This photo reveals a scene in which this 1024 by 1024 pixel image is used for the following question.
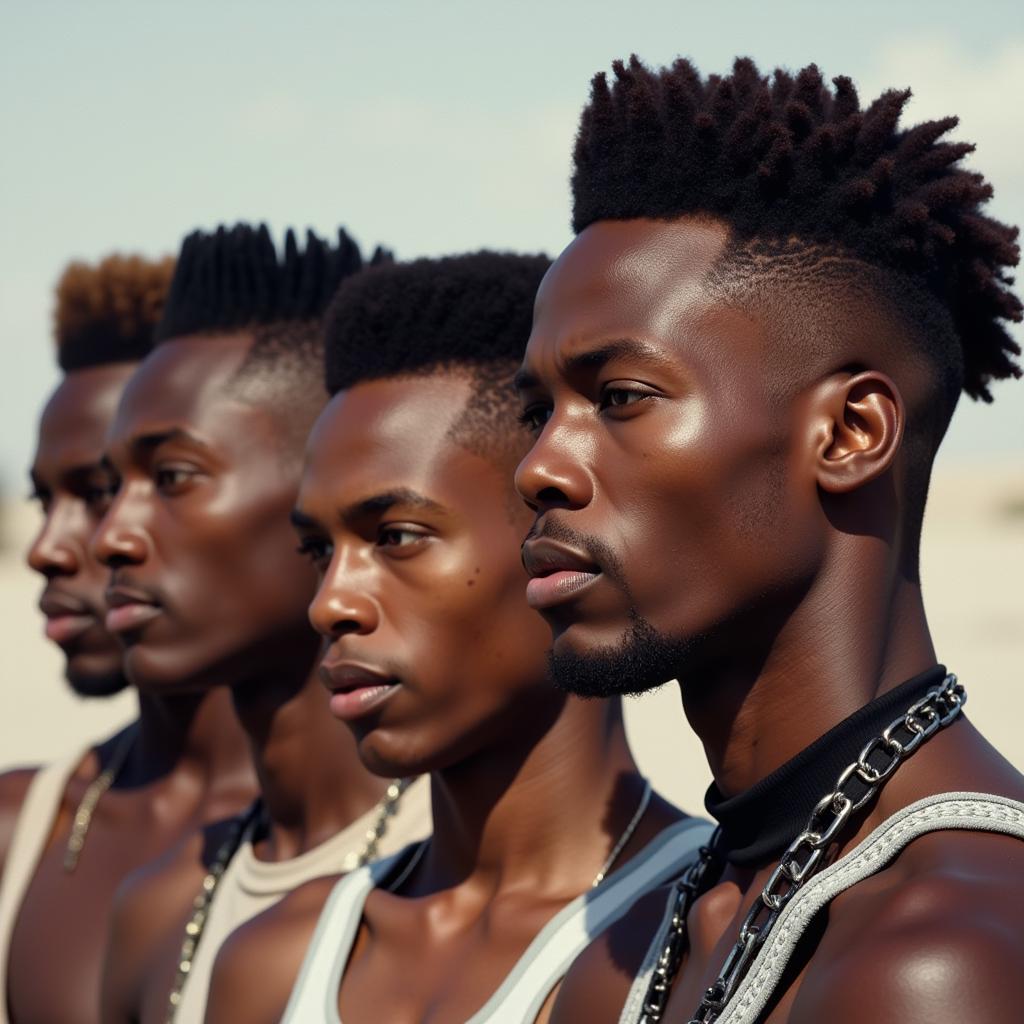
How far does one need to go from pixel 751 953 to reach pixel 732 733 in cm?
41

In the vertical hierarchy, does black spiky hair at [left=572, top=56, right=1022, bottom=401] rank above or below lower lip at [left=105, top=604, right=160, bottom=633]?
above

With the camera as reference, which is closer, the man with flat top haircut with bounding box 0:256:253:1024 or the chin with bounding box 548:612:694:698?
the chin with bounding box 548:612:694:698

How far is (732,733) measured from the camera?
10.3ft

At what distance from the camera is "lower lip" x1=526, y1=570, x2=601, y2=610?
310 cm

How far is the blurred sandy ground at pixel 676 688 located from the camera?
1700cm

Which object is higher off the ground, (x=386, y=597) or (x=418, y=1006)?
(x=386, y=597)

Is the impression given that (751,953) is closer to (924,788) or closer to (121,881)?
(924,788)

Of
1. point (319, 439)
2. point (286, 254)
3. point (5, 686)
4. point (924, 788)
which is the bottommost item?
point (924, 788)

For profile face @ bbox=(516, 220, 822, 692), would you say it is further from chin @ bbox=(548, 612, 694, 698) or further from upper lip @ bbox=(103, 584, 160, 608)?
upper lip @ bbox=(103, 584, 160, 608)

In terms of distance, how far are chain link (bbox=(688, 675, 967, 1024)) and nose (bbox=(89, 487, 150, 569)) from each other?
121 inches

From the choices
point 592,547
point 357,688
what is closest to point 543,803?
point 357,688

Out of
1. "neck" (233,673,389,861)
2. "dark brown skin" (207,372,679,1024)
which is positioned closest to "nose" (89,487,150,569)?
"neck" (233,673,389,861)

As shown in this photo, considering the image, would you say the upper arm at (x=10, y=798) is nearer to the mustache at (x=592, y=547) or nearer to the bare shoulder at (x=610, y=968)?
the bare shoulder at (x=610, y=968)

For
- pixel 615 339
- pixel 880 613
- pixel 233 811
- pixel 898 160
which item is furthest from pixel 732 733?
pixel 233 811
